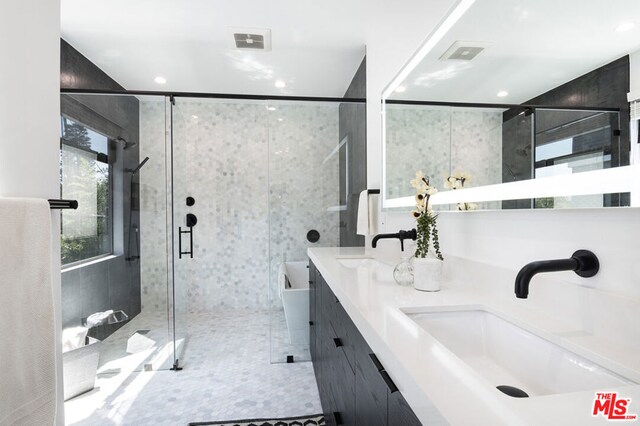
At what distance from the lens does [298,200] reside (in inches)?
114

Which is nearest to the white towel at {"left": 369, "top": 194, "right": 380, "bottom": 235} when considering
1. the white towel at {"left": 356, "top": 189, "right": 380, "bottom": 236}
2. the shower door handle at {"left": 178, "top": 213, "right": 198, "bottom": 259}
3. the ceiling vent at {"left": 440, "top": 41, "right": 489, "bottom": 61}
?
the white towel at {"left": 356, "top": 189, "right": 380, "bottom": 236}

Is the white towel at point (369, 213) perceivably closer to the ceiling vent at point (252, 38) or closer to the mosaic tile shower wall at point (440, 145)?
the mosaic tile shower wall at point (440, 145)

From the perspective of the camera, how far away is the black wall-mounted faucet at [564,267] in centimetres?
69

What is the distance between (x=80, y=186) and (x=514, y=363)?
2.89m

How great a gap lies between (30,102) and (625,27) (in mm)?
1458

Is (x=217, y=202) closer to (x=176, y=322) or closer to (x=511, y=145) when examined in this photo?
(x=176, y=322)

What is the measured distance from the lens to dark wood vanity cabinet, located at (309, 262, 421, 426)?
662 mm

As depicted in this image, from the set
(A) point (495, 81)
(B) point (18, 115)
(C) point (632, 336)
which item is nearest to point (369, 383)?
(C) point (632, 336)

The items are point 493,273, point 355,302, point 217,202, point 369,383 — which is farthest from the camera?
point 217,202

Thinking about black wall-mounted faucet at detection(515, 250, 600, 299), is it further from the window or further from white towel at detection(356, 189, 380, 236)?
the window

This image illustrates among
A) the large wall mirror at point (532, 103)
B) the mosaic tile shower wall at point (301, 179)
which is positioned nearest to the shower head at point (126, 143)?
the mosaic tile shower wall at point (301, 179)

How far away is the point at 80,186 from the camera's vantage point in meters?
2.48

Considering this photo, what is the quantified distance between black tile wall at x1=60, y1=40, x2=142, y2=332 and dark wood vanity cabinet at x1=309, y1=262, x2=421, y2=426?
187cm

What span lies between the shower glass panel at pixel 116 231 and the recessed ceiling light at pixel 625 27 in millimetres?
2811
